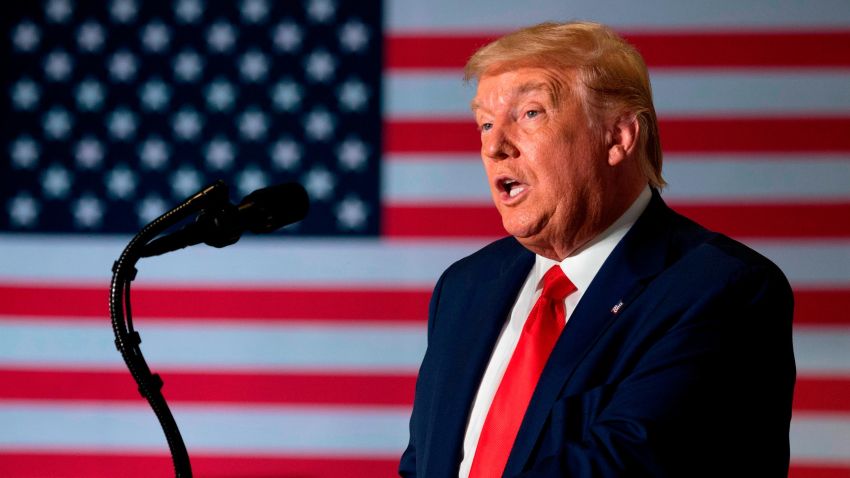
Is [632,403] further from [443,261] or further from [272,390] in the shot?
[272,390]

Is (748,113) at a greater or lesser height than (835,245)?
greater

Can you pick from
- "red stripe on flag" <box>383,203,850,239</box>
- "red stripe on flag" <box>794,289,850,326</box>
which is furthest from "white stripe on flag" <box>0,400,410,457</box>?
"red stripe on flag" <box>794,289,850,326</box>

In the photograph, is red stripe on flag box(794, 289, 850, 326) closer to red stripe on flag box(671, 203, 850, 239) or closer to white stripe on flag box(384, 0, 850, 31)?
red stripe on flag box(671, 203, 850, 239)

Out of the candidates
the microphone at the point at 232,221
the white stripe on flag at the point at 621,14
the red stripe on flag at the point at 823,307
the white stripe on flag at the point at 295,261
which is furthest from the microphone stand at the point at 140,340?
the red stripe on flag at the point at 823,307

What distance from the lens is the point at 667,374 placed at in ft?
3.59

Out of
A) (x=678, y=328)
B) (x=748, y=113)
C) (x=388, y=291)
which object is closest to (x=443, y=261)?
(x=388, y=291)

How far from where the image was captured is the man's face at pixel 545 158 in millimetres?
1370

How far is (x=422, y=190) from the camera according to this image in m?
2.33

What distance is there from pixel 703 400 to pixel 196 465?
164cm

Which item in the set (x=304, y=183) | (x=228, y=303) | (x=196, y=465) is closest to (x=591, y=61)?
(x=304, y=183)

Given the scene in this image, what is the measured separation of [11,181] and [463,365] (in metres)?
1.53

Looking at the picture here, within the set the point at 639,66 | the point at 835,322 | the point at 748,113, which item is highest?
the point at 639,66

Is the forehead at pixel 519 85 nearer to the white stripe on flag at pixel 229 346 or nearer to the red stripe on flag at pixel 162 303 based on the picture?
the red stripe on flag at pixel 162 303

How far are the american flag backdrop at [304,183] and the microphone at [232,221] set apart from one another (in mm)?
1369
